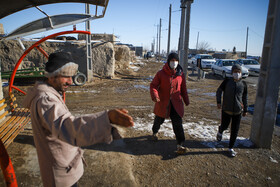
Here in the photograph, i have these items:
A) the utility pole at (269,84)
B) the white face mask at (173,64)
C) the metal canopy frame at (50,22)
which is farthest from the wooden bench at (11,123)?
the utility pole at (269,84)

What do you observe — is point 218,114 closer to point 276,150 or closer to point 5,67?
point 276,150

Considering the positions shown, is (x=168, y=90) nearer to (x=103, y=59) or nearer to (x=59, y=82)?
(x=59, y=82)

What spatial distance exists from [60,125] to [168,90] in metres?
2.53

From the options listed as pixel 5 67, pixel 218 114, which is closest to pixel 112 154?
→ pixel 218 114

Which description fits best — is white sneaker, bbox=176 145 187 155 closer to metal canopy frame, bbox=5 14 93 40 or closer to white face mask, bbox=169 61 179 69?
white face mask, bbox=169 61 179 69

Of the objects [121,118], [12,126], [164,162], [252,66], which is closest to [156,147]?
[164,162]

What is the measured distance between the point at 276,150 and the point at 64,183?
4.15 meters

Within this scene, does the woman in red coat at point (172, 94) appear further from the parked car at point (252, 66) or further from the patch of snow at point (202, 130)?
the parked car at point (252, 66)

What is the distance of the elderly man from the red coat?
2083mm

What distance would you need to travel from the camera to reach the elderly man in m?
1.08

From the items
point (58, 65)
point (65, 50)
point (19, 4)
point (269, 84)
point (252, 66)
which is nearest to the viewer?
point (58, 65)

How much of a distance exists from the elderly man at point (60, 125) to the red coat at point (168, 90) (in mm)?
2083

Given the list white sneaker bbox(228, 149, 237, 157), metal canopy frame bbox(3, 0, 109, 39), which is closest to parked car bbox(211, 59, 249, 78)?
white sneaker bbox(228, 149, 237, 157)

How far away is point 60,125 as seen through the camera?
3.59ft
